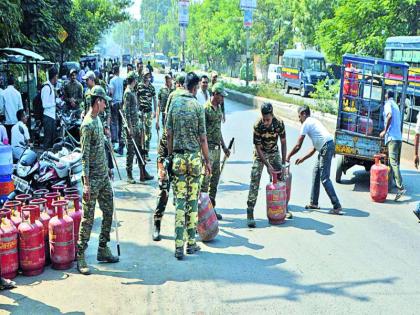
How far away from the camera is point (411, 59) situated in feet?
59.6

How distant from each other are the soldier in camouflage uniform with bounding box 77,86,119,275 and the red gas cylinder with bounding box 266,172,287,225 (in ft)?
7.73

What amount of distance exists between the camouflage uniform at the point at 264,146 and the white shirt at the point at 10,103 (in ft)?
22.1

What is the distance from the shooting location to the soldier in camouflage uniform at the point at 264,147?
22.9 ft

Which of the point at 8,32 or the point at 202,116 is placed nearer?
the point at 202,116

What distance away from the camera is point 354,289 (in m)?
5.09

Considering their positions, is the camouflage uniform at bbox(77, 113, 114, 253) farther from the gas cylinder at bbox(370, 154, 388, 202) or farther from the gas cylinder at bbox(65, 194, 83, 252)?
the gas cylinder at bbox(370, 154, 388, 202)

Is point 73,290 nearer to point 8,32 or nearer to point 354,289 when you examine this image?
point 354,289

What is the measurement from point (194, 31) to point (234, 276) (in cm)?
5951

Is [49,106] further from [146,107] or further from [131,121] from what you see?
[131,121]

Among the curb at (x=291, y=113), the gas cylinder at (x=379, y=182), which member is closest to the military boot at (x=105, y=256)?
the gas cylinder at (x=379, y=182)

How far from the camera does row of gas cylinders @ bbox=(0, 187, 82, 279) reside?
17.2ft

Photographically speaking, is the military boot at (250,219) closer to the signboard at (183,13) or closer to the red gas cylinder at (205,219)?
the red gas cylinder at (205,219)

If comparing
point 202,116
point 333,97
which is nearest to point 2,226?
point 202,116

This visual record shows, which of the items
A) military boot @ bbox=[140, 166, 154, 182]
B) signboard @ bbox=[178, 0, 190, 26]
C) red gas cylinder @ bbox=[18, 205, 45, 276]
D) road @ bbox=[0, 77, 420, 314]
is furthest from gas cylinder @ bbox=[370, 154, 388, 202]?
signboard @ bbox=[178, 0, 190, 26]
